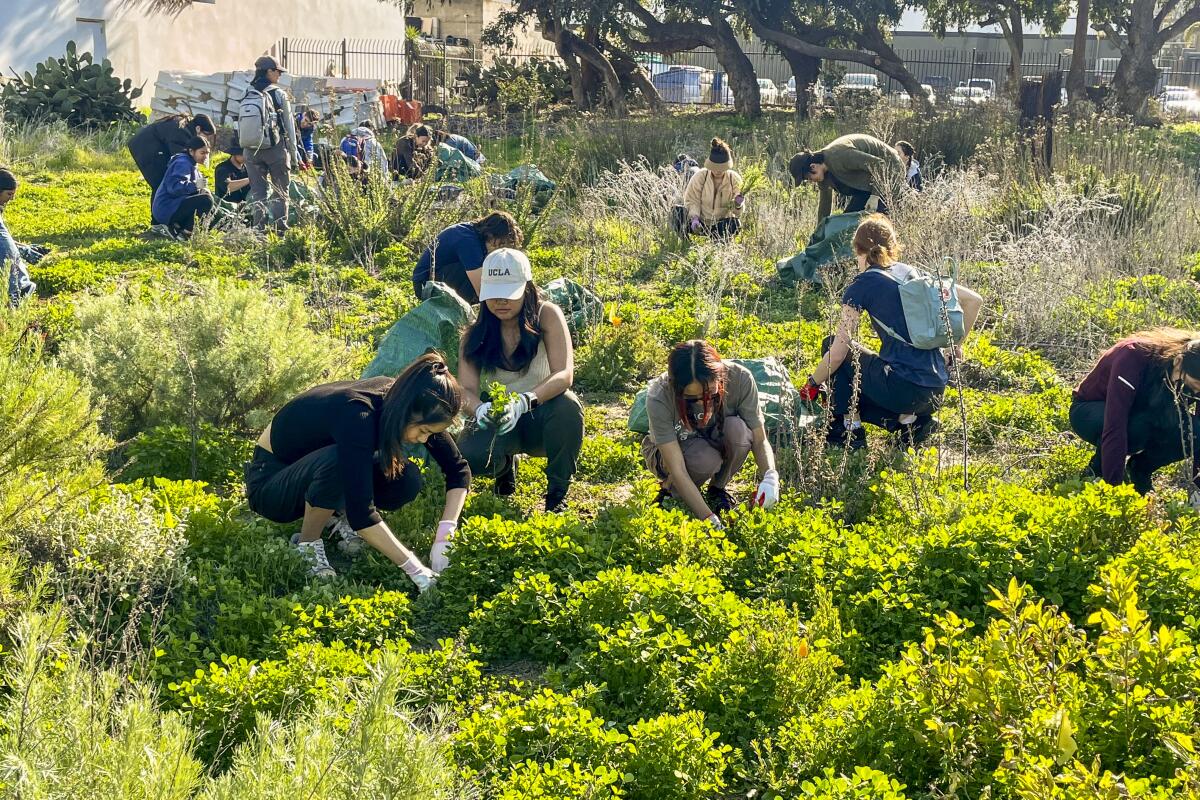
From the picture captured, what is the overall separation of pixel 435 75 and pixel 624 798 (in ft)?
92.4

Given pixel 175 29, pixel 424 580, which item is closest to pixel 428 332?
pixel 424 580

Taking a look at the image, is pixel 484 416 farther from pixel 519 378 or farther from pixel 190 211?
pixel 190 211

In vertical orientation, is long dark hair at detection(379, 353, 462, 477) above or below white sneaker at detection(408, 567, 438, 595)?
above

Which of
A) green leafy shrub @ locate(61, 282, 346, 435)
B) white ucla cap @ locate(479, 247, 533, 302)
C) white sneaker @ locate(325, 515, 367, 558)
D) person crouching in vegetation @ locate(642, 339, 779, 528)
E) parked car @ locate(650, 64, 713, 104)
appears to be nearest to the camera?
person crouching in vegetation @ locate(642, 339, 779, 528)

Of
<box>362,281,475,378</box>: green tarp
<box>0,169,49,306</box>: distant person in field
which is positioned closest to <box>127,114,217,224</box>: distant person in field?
<box>0,169,49,306</box>: distant person in field

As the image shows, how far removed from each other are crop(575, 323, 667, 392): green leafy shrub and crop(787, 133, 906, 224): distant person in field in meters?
2.41

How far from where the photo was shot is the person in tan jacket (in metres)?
10.3

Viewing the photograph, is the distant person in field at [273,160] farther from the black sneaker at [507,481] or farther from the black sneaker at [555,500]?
the black sneaker at [555,500]

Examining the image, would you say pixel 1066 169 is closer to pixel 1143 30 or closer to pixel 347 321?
pixel 347 321

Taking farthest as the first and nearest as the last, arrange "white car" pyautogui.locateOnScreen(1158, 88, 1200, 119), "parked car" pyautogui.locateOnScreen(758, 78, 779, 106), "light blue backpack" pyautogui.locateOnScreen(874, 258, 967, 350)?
"parked car" pyautogui.locateOnScreen(758, 78, 779, 106)
"white car" pyautogui.locateOnScreen(1158, 88, 1200, 119)
"light blue backpack" pyautogui.locateOnScreen(874, 258, 967, 350)

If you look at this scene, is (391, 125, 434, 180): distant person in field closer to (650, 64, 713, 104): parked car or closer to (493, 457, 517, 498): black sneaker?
(493, 457, 517, 498): black sneaker

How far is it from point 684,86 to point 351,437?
28.2 m

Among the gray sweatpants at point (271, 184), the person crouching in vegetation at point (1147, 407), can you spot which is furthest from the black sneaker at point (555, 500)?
the gray sweatpants at point (271, 184)

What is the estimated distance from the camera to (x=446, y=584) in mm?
4547
